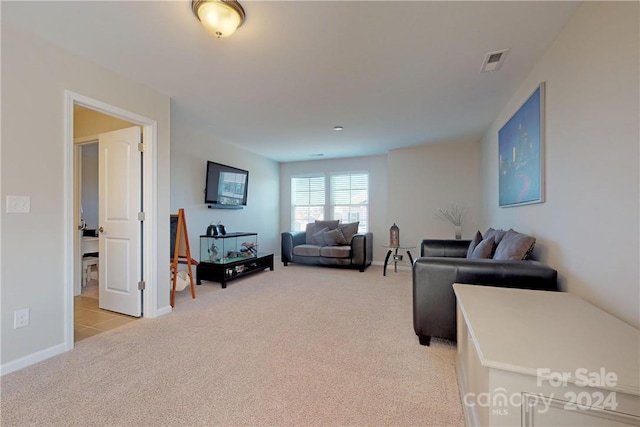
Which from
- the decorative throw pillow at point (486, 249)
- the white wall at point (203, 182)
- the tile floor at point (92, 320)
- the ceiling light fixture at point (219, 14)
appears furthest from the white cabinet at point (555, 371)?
the white wall at point (203, 182)

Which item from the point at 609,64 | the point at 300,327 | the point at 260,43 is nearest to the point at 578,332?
the point at 609,64

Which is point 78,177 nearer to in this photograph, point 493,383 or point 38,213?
point 38,213

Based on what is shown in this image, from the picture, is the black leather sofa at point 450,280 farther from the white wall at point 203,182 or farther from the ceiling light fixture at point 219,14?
the white wall at point 203,182

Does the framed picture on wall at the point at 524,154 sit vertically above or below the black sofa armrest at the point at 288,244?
above

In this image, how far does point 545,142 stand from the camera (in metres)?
2.07

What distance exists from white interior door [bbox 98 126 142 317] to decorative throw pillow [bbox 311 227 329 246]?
131 inches

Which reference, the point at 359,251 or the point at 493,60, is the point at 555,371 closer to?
the point at 493,60

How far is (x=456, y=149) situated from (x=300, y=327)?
4.34 m

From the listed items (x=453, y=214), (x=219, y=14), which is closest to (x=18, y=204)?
(x=219, y=14)

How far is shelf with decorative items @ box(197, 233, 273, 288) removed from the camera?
4021 mm

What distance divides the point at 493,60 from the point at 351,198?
404 cm

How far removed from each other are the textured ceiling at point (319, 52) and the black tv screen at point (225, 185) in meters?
1.12

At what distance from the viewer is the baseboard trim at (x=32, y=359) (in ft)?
5.93

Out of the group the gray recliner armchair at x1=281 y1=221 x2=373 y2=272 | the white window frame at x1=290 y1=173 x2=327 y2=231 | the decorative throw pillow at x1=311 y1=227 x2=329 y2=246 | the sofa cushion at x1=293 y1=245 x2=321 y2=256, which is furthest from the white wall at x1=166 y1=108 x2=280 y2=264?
the decorative throw pillow at x1=311 y1=227 x2=329 y2=246
